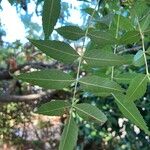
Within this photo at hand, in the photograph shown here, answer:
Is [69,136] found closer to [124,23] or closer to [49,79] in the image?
[49,79]

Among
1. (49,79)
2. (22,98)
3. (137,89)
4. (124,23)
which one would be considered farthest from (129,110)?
(22,98)

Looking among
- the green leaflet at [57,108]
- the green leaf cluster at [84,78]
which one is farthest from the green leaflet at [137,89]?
the green leaflet at [57,108]

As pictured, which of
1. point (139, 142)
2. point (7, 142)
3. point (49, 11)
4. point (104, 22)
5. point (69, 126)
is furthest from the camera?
point (7, 142)

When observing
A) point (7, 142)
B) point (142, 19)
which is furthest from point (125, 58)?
point (7, 142)

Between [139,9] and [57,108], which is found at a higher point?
[139,9]

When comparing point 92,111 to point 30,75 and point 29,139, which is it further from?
point 29,139

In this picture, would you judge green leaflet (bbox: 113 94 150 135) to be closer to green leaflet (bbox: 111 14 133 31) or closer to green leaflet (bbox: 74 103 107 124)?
green leaflet (bbox: 74 103 107 124)
